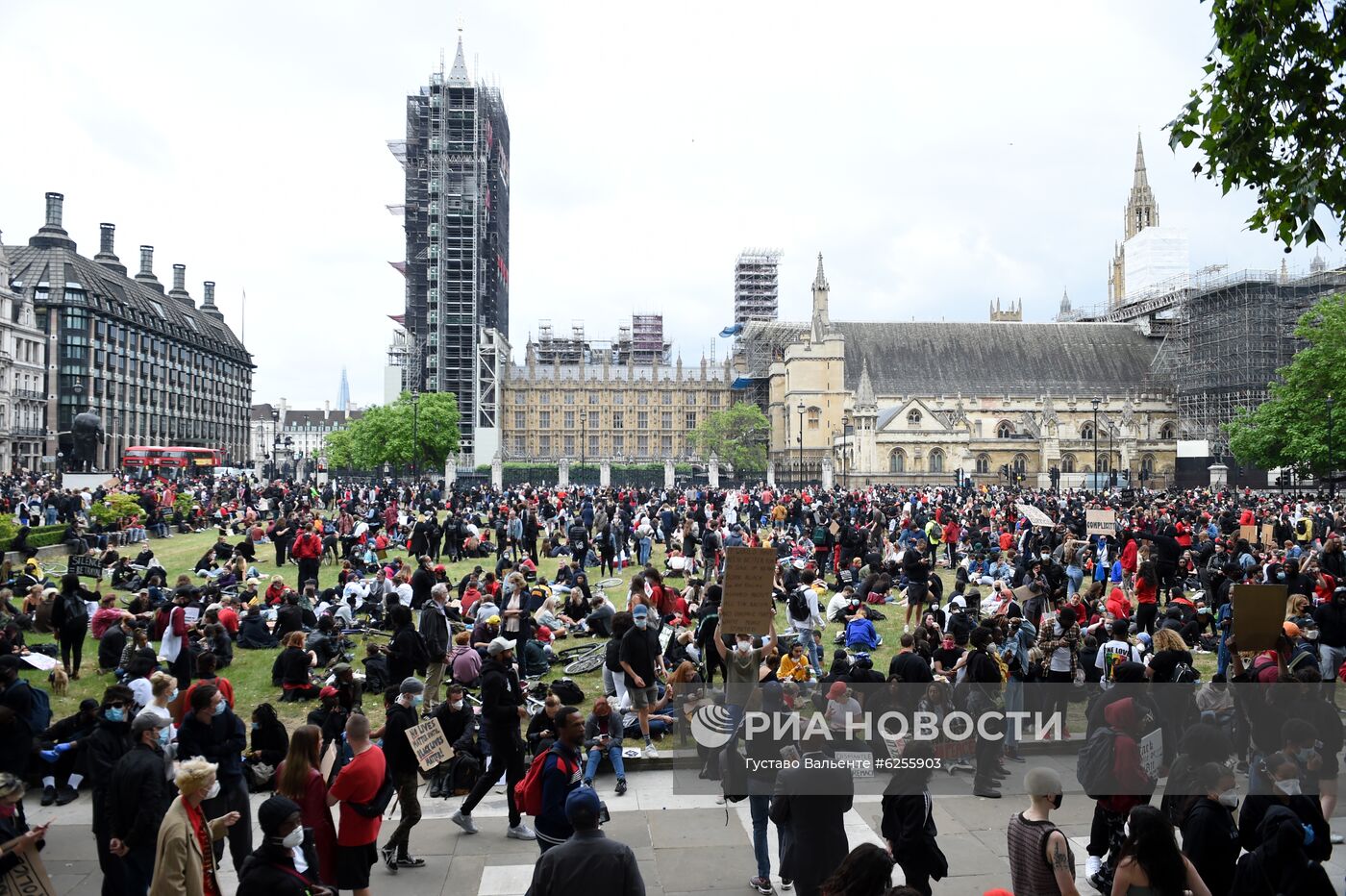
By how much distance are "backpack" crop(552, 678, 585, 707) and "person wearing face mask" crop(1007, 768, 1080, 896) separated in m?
6.12

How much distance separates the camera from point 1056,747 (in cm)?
940

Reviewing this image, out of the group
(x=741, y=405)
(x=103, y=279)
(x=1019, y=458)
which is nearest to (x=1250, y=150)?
(x=1019, y=458)

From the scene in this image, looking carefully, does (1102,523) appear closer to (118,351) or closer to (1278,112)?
(1278,112)

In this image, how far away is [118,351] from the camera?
72.4 metres

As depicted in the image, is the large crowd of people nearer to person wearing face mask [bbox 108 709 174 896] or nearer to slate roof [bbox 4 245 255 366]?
person wearing face mask [bbox 108 709 174 896]

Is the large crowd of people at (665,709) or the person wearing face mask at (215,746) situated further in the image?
the person wearing face mask at (215,746)

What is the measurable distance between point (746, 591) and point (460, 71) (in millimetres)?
75995

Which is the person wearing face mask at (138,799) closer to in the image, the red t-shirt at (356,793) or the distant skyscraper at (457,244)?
the red t-shirt at (356,793)

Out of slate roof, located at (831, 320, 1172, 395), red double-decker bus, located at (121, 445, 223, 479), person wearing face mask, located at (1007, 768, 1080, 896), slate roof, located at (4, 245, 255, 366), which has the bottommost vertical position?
person wearing face mask, located at (1007, 768, 1080, 896)

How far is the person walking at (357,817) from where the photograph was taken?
5.64 m

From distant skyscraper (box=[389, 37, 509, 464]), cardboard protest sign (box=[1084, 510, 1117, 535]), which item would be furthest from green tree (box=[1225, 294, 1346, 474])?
distant skyscraper (box=[389, 37, 509, 464])

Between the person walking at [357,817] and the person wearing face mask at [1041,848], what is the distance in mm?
3773

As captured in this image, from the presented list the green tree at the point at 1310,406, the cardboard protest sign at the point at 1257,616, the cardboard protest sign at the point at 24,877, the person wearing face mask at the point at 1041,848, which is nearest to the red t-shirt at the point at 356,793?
the cardboard protest sign at the point at 24,877

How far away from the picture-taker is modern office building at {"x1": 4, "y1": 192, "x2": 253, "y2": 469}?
6612 centimetres
